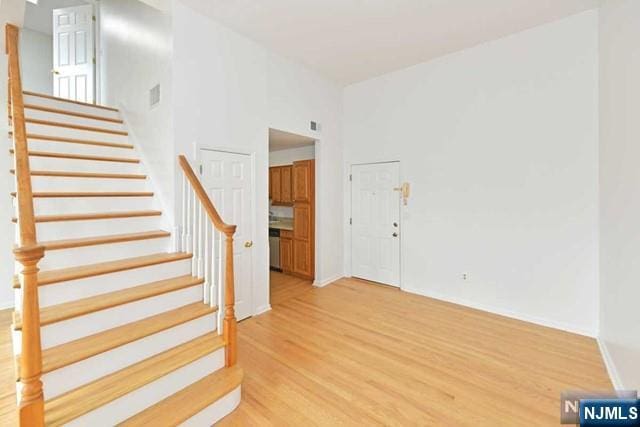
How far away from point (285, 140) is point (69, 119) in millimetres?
2751

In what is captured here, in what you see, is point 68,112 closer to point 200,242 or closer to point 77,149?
point 77,149

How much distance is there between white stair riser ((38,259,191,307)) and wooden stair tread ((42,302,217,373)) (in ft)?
1.14

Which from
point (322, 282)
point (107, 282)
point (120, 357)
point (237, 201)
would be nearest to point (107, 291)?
point (107, 282)

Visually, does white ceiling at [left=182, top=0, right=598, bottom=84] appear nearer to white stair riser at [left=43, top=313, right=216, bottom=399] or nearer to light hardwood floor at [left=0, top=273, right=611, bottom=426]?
white stair riser at [left=43, top=313, right=216, bottom=399]

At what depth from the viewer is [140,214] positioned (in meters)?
2.84

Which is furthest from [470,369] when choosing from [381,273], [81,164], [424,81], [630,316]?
[81,164]

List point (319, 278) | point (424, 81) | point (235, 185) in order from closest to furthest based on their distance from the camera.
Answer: point (235, 185)
point (424, 81)
point (319, 278)

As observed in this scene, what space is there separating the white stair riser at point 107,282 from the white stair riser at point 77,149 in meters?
1.78

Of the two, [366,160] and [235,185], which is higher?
[366,160]

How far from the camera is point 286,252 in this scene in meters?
5.42

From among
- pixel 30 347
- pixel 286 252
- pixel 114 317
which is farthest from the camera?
pixel 286 252

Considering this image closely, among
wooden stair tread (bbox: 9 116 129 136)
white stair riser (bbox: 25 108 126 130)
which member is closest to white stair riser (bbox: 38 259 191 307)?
wooden stair tread (bbox: 9 116 129 136)

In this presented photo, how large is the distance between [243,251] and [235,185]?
0.80 m

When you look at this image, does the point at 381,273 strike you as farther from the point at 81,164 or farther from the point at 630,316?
the point at 81,164
